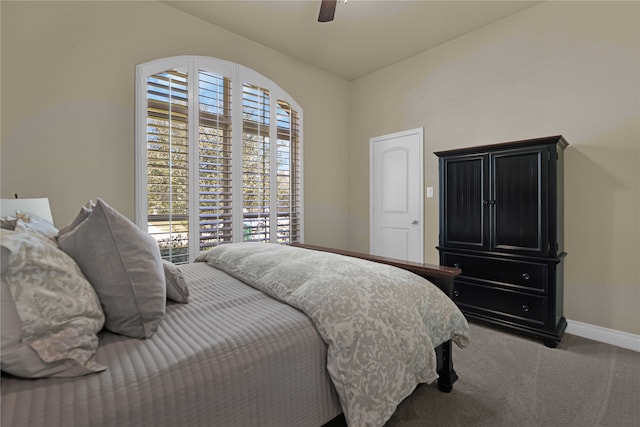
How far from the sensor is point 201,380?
0.90 meters

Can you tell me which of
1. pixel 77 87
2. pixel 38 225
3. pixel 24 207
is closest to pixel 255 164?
pixel 77 87

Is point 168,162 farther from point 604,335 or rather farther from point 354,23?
point 604,335

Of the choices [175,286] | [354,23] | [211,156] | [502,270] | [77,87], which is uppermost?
[354,23]

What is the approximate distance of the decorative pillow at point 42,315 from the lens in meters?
0.80

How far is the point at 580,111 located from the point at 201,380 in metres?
3.40

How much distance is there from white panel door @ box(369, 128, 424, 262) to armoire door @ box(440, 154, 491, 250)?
736 millimetres

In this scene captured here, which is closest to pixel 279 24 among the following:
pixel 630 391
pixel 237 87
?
pixel 237 87

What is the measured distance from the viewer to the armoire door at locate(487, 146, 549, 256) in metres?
2.46

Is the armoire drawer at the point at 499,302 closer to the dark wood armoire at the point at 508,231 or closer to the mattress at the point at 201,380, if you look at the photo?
the dark wood armoire at the point at 508,231

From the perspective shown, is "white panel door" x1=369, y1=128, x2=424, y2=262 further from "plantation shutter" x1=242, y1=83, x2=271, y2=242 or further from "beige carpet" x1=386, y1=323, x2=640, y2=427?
"beige carpet" x1=386, y1=323, x2=640, y2=427

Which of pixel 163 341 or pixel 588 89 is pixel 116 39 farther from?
pixel 588 89

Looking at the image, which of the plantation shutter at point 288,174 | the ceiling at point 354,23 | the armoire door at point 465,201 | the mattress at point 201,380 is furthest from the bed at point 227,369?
the ceiling at point 354,23

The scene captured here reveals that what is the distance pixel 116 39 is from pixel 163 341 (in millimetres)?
2761

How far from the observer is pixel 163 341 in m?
1.03
